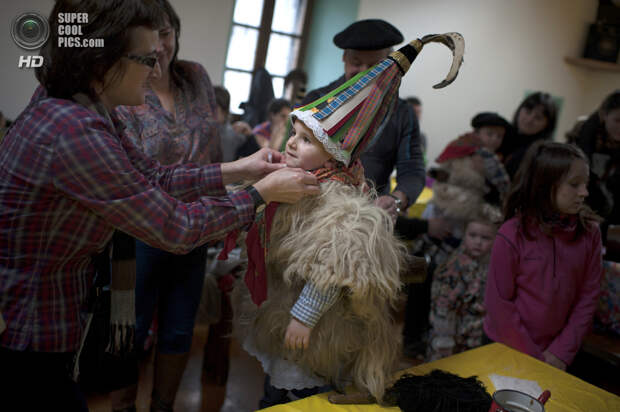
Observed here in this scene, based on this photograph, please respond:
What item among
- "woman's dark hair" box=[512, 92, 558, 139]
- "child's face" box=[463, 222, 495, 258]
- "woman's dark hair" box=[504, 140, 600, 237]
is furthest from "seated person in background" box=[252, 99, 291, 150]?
"woman's dark hair" box=[504, 140, 600, 237]

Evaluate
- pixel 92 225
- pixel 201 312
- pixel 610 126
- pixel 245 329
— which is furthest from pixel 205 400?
pixel 610 126

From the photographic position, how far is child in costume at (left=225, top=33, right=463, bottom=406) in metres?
1.19

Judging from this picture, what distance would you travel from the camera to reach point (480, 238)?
2605 millimetres

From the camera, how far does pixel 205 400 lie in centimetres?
238

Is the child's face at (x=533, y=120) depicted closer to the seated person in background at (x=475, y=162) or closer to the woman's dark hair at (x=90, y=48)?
the seated person in background at (x=475, y=162)

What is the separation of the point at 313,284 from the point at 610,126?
2.22 meters

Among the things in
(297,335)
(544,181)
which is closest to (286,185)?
(297,335)

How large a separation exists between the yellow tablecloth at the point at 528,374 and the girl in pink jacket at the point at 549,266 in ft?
0.76

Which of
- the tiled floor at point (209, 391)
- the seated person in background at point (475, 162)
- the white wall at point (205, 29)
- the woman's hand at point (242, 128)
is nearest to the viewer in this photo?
the white wall at point (205, 29)

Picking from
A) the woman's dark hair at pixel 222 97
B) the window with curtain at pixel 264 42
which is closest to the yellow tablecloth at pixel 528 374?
the woman's dark hair at pixel 222 97

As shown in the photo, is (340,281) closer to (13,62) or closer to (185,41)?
(13,62)

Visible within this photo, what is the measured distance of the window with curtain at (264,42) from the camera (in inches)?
146

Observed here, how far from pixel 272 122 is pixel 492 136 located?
144 cm

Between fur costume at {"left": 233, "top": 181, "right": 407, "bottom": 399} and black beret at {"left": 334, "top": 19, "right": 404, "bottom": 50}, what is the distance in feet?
1.97
